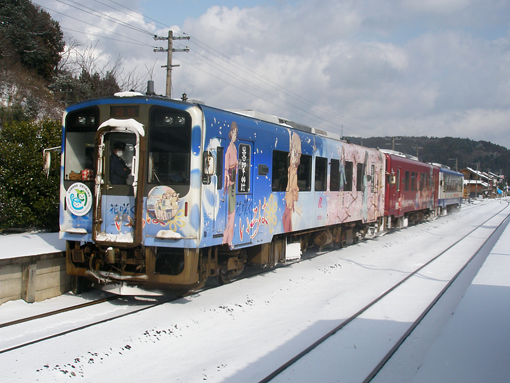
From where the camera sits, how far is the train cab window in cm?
728

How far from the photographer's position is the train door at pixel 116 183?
22.1ft

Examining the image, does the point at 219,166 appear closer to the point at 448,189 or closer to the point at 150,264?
the point at 150,264

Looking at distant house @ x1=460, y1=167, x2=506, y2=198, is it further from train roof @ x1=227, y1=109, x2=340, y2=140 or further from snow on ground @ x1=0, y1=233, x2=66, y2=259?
snow on ground @ x1=0, y1=233, x2=66, y2=259

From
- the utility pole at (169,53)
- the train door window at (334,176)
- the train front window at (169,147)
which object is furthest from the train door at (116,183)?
the utility pole at (169,53)

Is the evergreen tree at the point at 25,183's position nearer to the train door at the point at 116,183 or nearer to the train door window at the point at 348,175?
the train door at the point at 116,183

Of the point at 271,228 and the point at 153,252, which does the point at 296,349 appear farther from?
the point at 271,228

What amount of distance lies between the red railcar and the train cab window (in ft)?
40.1

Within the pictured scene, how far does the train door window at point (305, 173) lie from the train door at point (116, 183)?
4.24 meters

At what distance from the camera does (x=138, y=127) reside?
6.72m

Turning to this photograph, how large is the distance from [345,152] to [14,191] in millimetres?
8664

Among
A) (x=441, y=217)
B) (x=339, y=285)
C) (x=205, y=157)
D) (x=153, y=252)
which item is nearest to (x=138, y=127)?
(x=205, y=157)

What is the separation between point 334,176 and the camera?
39.1ft

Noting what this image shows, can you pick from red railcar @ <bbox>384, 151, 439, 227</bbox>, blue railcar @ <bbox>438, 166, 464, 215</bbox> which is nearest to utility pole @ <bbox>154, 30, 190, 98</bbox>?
red railcar @ <bbox>384, 151, 439, 227</bbox>

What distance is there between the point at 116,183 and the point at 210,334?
8.55ft
